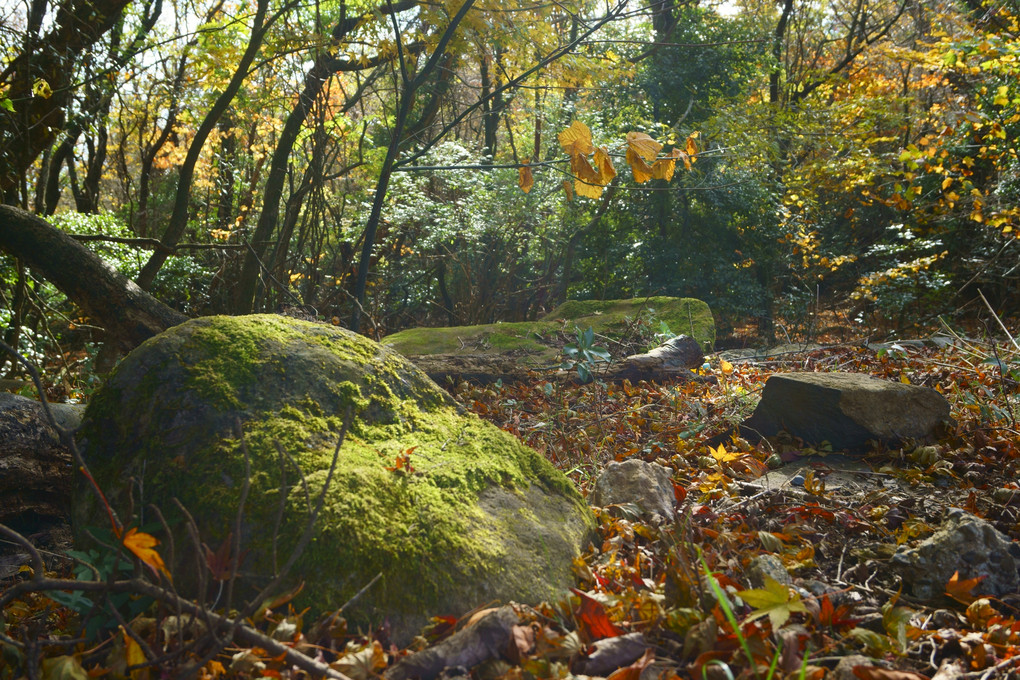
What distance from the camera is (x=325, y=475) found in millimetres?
2006

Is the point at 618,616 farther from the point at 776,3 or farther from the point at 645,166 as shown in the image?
the point at 776,3

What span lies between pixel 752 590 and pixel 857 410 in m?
2.00

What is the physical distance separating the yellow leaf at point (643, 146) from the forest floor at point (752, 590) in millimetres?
1437

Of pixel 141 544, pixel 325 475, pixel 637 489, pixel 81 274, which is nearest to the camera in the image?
pixel 141 544

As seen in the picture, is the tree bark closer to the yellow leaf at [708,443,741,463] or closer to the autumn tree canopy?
the autumn tree canopy

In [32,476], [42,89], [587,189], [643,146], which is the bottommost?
[32,476]

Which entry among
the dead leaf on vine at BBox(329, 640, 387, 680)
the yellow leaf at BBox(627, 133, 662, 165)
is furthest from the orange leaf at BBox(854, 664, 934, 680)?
the yellow leaf at BBox(627, 133, 662, 165)

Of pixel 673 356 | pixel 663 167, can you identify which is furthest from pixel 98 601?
pixel 673 356

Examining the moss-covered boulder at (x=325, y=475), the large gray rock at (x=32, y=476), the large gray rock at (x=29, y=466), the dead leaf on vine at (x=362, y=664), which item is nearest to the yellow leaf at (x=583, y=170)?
the moss-covered boulder at (x=325, y=475)

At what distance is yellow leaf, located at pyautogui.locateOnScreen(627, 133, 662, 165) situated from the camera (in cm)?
279

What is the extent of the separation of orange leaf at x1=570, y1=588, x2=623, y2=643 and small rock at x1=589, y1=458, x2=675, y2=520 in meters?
0.75

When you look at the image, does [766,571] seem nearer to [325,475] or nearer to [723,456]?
[723,456]

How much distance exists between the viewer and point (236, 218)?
1110 centimetres

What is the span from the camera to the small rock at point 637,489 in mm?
2471
